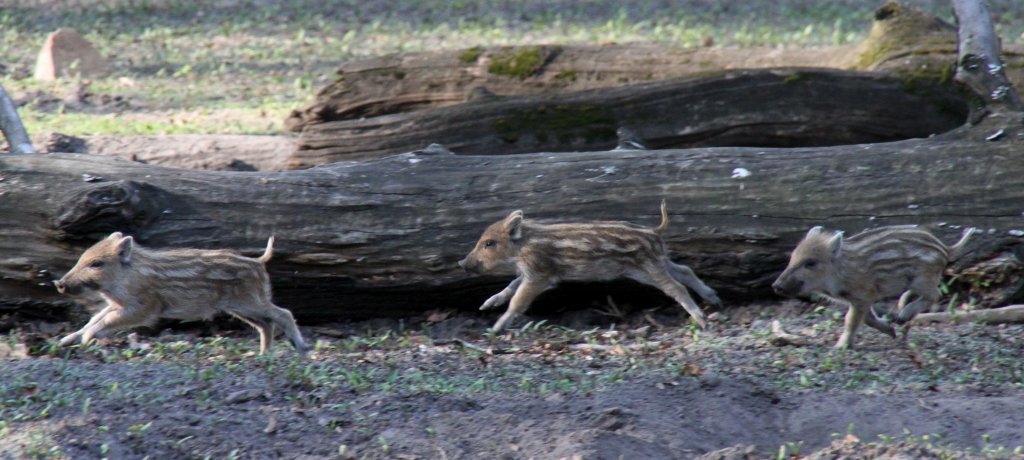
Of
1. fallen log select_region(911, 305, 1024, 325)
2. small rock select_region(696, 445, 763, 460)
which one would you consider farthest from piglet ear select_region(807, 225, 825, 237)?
small rock select_region(696, 445, 763, 460)

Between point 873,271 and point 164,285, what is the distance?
12.5 ft

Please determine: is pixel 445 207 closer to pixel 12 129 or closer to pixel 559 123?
pixel 559 123

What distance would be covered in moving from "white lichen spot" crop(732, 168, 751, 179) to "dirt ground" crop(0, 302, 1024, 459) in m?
0.95

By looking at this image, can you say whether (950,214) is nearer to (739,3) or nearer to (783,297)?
(783,297)

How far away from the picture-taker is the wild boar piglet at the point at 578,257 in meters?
7.39

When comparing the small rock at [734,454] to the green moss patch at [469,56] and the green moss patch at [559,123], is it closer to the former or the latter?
the green moss patch at [559,123]

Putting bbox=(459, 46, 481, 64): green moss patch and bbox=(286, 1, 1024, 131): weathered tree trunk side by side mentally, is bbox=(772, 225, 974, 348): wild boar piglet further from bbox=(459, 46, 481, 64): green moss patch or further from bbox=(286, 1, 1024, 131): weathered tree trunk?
bbox=(459, 46, 481, 64): green moss patch

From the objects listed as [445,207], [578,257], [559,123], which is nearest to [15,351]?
[445,207]

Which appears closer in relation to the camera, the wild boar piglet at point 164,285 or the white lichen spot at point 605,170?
the wild boar piglet at point 164,285

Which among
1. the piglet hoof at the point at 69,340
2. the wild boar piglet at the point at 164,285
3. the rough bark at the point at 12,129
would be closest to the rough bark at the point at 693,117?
the rough bark at the point at 12,129

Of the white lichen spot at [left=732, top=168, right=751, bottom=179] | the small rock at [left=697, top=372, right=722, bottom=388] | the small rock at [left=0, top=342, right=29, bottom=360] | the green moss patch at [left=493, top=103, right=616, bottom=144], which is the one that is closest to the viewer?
the small rock at [left=697, top=372, right=722, bottom=388]

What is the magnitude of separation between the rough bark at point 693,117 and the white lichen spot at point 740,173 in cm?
207

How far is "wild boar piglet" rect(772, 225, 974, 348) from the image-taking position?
6.69 meters

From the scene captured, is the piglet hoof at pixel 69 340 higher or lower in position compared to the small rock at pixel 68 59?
lower
